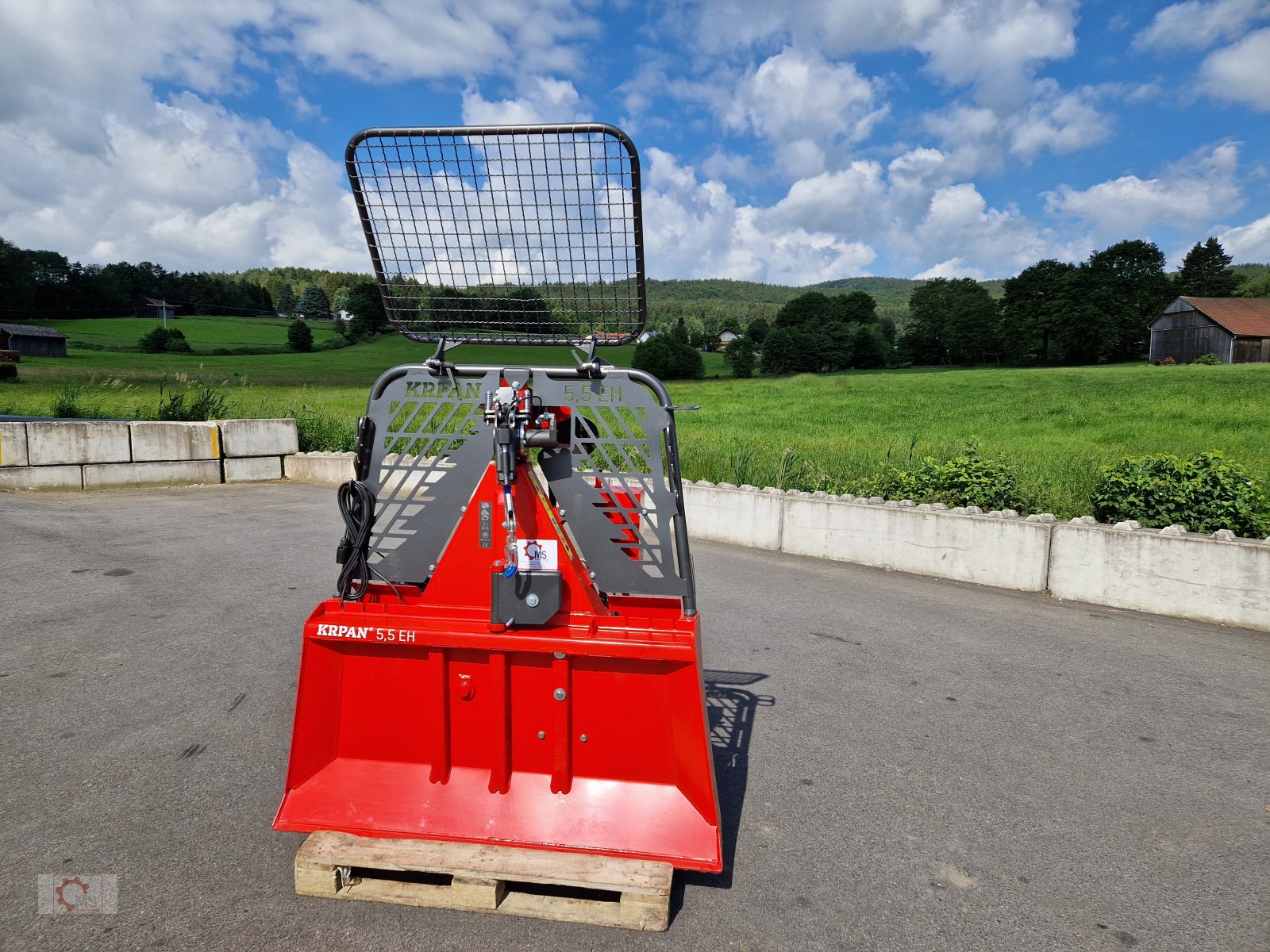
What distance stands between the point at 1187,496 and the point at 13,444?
14.8 metres

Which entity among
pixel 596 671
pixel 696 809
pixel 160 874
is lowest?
pixel 160 874

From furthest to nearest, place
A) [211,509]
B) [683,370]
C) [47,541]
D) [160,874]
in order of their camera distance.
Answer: [683,370] → [211,509] → [47,541] → [160,874]

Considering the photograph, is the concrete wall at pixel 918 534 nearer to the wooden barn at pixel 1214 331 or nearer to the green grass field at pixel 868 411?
the green grass field at pixel 868 411

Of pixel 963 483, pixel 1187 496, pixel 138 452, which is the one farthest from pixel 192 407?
pixel 1187 496

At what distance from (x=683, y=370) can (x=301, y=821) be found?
142ft

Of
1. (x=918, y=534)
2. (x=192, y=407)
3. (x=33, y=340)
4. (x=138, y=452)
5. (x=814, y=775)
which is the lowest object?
(x=814, y=775)

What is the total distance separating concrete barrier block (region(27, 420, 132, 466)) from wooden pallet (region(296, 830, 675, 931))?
11.4m

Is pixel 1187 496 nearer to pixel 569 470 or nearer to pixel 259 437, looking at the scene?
pixel 569 470

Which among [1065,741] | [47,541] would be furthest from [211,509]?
[1065,741]

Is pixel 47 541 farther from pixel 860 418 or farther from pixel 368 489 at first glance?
pixel 860 418

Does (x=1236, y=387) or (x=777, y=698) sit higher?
(x=1236, y=387)

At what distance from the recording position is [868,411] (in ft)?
89.0

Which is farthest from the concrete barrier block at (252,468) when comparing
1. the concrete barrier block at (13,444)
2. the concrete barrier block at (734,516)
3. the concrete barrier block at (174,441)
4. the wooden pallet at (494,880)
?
the wooden pallet at (494,880)

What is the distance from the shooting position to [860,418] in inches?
976
